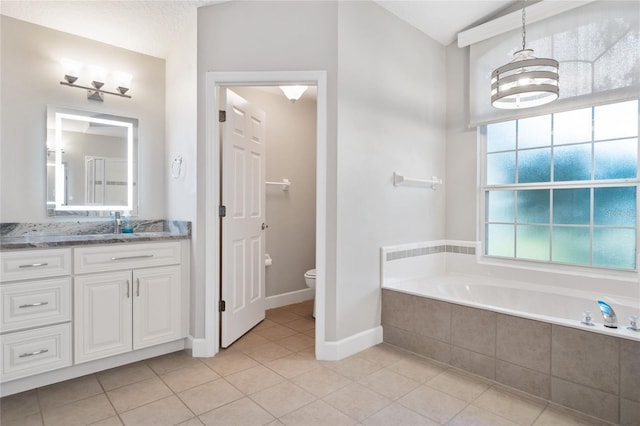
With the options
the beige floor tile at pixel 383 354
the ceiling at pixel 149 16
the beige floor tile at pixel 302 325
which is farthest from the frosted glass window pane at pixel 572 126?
the beige floor tile at pixel 302 325

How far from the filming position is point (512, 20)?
9.37 feet

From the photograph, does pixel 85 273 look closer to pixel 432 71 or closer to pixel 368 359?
pixel 368 359

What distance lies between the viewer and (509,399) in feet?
6.50

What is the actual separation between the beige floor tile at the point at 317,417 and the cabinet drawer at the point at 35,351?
1.45 metres

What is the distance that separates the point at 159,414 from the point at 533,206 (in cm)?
313

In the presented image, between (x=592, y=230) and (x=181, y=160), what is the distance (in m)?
3.24

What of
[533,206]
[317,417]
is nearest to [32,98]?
[317,417]

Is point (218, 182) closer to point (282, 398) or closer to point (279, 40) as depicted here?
point (279, 40)

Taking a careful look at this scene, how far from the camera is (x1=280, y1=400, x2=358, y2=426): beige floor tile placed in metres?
1.75

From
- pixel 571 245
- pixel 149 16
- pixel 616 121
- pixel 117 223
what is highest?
pixel 149 16

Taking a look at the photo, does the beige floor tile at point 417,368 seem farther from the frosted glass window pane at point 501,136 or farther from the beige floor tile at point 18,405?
the beige floor tile at point 18,405

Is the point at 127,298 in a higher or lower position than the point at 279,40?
lower

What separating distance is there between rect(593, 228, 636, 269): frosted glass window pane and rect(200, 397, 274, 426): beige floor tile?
2591 mm

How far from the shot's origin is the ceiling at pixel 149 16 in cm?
234
